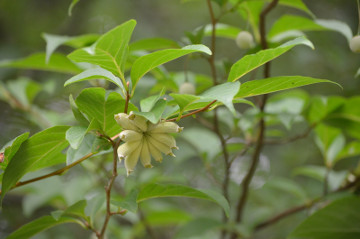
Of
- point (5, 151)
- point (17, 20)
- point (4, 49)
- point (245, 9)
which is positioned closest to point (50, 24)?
point (17, 20)

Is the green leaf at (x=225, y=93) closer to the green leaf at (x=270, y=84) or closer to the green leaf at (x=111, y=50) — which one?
the green leaf at (x=270, y=84)

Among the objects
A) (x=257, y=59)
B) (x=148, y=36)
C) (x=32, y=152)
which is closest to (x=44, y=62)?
(x=32, y=152)

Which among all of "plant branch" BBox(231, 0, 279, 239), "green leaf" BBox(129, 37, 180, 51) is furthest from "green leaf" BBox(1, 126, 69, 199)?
"plant branch" BBox(231, 0, 279, 239)

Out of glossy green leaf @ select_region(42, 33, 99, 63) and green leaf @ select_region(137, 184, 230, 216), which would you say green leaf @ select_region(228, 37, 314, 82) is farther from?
glossy green leaf @ select_region(42, 33, 99, 63)

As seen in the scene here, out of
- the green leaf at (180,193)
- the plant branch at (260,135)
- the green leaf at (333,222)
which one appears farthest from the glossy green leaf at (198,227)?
the green leaf at (180,193)

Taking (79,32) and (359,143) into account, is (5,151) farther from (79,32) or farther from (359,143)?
(79,32)

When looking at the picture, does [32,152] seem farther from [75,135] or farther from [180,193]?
[180,193]
